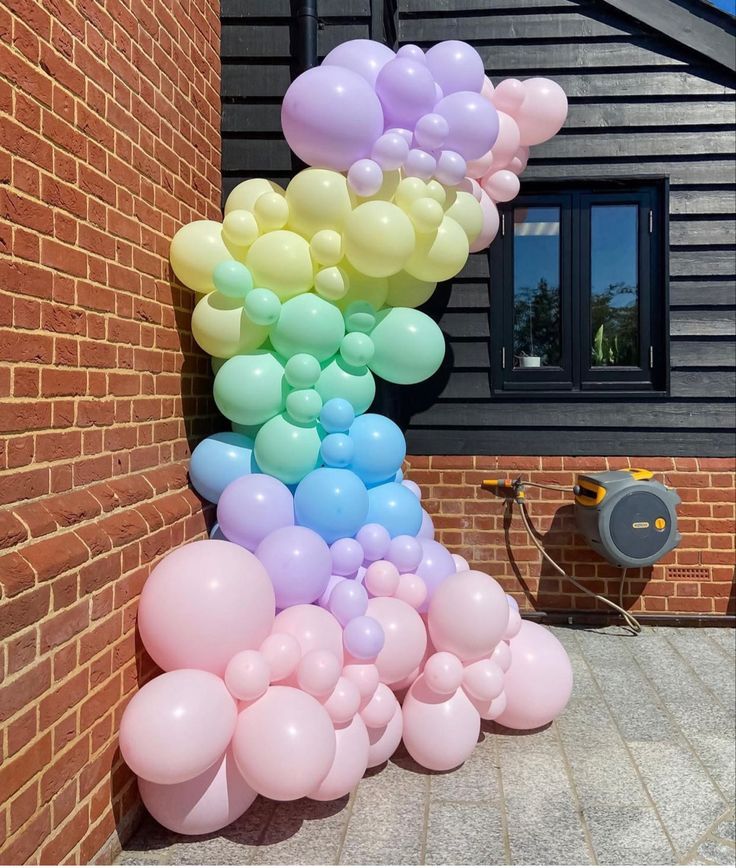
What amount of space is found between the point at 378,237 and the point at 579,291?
2033 mm

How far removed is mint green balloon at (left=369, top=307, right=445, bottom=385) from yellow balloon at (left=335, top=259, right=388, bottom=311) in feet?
0.25

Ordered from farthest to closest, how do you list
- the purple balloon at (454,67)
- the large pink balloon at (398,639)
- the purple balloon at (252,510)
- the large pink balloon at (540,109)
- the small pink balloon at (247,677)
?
the large pink balloon at (540,109), the purple balloon at (454,67), the purple balloon at (252,510), the large pink balloon at (398,639), the small pink balloon at (247,677)

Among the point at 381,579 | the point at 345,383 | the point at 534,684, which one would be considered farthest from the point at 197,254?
the point at 534,684

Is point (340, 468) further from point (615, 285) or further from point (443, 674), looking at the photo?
point (615, 285)

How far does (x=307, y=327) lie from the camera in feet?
8.43

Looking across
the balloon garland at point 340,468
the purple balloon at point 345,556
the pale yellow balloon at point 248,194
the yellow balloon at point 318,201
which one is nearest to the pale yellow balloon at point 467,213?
the balloon garland at point 340,468

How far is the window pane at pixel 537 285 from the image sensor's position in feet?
13.6

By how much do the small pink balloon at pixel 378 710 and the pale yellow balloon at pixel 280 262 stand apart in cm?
152

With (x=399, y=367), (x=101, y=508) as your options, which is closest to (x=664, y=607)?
(x=399, y=367)

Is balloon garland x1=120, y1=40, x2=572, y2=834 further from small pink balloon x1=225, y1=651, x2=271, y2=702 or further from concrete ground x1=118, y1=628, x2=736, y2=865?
concrete ground x1=118, y1=628, x2=736, y2=865

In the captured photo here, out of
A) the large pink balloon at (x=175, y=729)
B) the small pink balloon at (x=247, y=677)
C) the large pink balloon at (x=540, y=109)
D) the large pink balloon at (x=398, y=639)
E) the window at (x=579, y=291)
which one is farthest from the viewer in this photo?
the window at (x=579, y=291)

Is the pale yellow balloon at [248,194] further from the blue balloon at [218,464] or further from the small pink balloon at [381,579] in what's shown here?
the small pink balloon at [381,579]

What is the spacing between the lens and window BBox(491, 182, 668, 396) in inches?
160

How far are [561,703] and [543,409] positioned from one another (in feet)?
5.97
